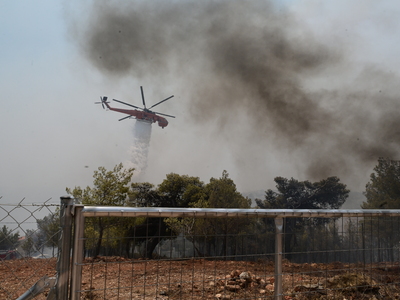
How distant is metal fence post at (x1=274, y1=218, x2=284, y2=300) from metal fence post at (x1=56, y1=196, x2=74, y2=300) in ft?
5.01

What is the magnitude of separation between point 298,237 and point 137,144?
182ft

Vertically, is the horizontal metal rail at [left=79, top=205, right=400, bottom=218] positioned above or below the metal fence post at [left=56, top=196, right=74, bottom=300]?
above

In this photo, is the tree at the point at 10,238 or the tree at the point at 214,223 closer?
the tree at the point at 10,238

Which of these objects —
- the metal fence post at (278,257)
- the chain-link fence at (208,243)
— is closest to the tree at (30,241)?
the chain-link fence at (208,243)

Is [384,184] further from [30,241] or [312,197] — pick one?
[30,241]

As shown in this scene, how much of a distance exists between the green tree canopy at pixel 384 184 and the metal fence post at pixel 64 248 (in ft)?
104

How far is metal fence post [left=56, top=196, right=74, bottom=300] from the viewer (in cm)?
205

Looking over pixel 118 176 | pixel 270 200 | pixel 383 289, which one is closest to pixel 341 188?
pixel 270 200

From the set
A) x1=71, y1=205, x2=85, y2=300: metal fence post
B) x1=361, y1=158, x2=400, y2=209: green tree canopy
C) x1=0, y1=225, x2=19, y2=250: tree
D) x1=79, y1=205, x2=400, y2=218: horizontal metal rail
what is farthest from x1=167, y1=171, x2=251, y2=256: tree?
x1=361, y1=158, x2=400, y2=209: green tree canopy

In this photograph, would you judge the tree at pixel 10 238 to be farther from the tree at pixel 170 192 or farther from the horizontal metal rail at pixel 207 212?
the tree at pixel 170 192

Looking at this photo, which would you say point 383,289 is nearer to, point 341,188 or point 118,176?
point 118,176

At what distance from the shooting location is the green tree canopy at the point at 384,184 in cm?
3067

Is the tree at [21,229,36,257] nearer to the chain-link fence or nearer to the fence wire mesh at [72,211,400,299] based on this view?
the chain-link fence

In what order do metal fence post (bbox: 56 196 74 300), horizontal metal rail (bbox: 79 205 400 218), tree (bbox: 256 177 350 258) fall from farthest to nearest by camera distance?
tree (bbox: 256 177 350 258)
horizontal metal rail (bbox: 79 205 400 218)
metal fence post (bbox: 56 196 74 300)
